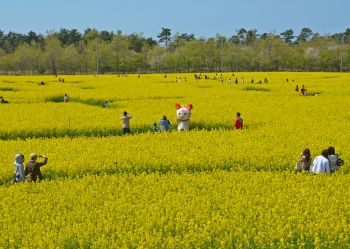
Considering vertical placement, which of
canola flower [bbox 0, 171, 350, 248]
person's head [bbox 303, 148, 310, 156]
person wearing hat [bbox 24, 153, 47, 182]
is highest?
person's head [bbox 303, 148, 310, 156]

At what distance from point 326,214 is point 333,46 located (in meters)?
159

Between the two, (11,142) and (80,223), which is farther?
(11,142)

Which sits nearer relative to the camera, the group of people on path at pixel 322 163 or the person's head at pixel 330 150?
the group of people on path at pixel 322 163

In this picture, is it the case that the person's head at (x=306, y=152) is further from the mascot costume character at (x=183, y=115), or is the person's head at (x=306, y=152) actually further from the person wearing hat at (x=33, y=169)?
the mascot costume character at (x=183, y=115)

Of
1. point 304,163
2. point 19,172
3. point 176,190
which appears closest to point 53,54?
point 19,172

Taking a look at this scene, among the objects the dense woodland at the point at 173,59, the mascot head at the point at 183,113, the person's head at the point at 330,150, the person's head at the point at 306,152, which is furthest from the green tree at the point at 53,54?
the person's head at the point at 330,150

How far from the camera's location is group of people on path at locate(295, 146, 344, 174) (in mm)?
14906

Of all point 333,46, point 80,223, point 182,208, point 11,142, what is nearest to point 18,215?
point 80,223

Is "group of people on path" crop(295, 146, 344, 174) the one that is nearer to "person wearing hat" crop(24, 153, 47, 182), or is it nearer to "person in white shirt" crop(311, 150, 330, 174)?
"person in white shirt" crop(311, 150, 330, 174)

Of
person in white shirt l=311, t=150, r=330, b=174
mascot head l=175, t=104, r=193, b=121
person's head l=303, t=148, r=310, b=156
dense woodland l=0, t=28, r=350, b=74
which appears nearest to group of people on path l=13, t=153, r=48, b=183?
person's head l=303, t=148, r=310, b=156

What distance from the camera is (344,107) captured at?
1379 inches

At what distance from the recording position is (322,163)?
14930mm

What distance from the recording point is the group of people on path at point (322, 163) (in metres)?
14.9

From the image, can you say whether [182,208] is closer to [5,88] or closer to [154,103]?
[154,103]
